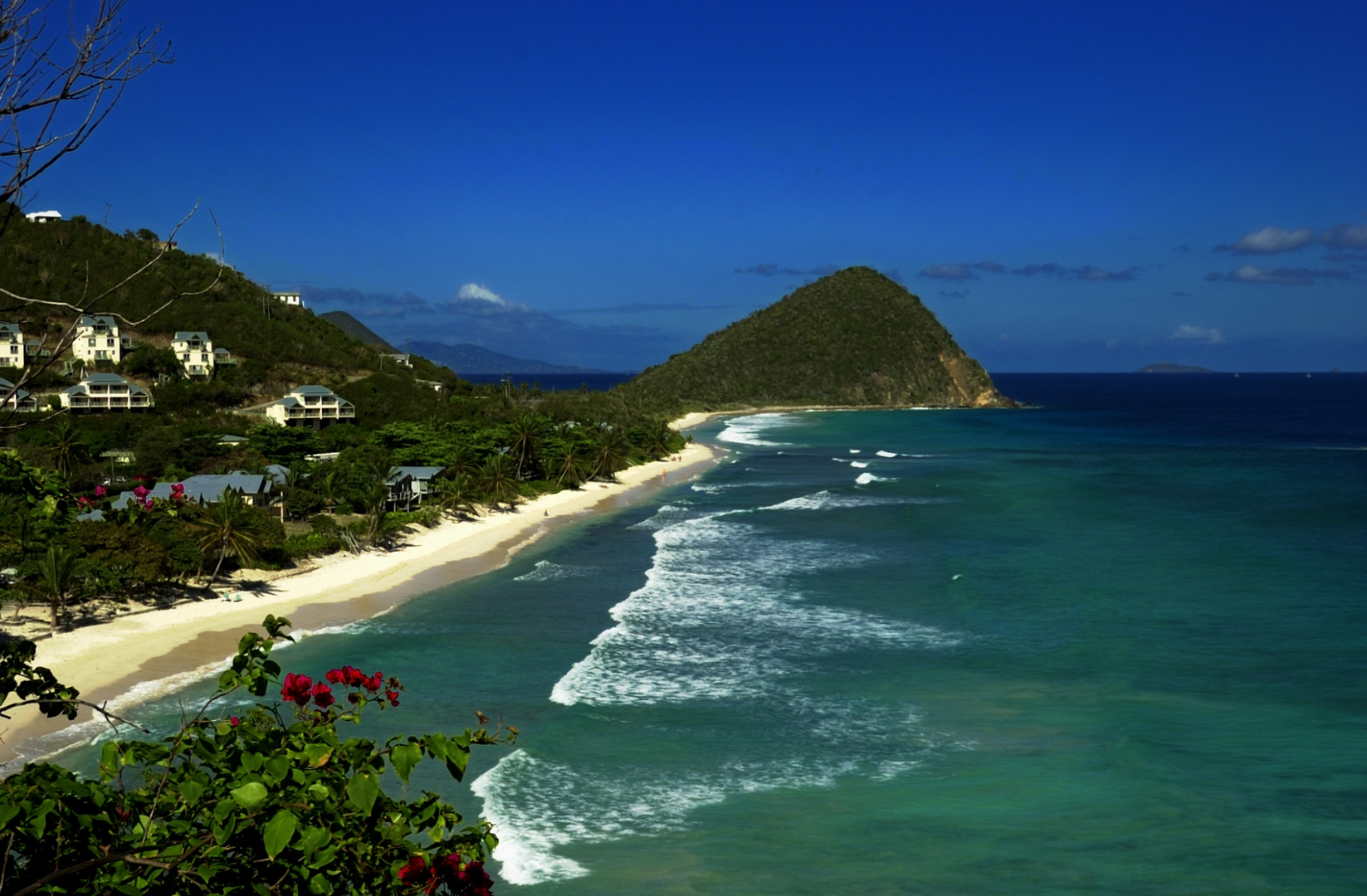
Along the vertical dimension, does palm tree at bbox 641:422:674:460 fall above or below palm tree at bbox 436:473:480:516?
above

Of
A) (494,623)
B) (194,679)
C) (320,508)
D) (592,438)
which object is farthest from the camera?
(592,438)

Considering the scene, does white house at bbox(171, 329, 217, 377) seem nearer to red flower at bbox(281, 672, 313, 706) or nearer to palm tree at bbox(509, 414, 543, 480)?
palm tree at bbox(509, 414, 543, 480)

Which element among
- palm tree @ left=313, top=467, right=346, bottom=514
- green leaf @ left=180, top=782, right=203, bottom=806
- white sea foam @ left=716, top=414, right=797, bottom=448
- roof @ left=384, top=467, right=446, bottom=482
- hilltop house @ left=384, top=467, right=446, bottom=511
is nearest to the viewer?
green leaf @ left=180, top=782, right=203, bottom=806

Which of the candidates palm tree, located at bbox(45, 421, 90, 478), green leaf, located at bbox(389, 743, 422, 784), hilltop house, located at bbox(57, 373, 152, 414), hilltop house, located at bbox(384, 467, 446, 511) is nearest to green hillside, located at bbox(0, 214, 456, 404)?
hilltop house, located at bbox(57, 373, 152, 414)

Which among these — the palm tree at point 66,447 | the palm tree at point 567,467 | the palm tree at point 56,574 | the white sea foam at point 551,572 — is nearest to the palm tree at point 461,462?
the palm tree at point 567,467

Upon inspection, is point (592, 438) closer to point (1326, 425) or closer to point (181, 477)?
point (181, 477)

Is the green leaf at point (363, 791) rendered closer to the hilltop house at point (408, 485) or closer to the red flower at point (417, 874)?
the red flower at point (417, 874)

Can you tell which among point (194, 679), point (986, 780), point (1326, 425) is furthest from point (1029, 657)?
point (1326, 425)
